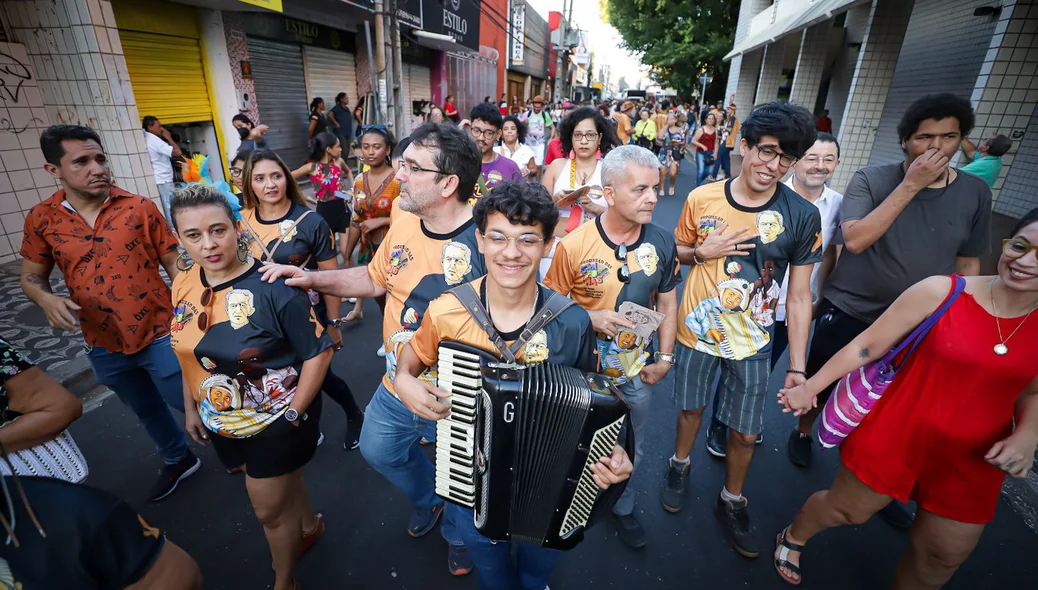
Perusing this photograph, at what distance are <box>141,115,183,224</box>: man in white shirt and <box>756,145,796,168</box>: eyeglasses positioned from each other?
281 inches

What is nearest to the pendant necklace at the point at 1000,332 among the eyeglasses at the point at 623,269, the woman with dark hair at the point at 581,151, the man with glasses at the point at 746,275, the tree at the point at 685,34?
the man with glasses at the point at 746,275

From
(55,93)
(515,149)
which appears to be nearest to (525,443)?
(515,149)

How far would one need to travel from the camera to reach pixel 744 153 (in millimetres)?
2504

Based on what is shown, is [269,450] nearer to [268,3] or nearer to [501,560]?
[501,560]

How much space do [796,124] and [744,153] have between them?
27 cm

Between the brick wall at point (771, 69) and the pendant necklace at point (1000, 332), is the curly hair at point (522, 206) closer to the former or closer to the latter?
the pendant necklace at point (1000, 332)

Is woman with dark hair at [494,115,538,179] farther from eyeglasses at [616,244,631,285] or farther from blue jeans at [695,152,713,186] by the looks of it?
blue jeans at [695,152,713,186]

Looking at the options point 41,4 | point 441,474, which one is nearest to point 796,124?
point 441,474

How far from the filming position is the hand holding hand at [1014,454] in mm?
1794

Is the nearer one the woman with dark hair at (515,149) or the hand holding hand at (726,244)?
the hand holding hand at (726,244)

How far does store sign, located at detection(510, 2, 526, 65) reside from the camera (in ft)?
88.6

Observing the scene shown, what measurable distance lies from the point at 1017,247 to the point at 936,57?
1069cm

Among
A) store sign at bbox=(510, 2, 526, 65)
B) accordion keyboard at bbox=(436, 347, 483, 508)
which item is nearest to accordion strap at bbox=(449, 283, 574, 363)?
accordion keyboard at bbox=(436, 347, 483, 508)

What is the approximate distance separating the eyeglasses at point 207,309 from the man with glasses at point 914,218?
10.9ft
